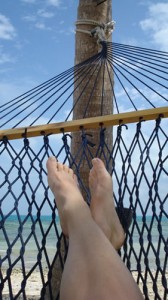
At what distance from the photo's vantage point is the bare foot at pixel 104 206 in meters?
1.60

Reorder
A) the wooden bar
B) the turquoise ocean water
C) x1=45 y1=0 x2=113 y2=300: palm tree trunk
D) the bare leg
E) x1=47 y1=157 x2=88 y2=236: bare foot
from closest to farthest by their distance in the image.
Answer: the bare leg
x1=47 y1=157 x2=88 y2=236: bare foot
the turquoise ocean water
the wooden bar
x1=45 y1=0 x2=113 y2=300: palm tree trunk

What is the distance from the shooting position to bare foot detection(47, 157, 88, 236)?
1486 millimetres

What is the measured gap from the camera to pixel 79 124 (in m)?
2.07

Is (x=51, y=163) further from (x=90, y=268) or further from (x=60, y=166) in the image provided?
(x=90, y=268)

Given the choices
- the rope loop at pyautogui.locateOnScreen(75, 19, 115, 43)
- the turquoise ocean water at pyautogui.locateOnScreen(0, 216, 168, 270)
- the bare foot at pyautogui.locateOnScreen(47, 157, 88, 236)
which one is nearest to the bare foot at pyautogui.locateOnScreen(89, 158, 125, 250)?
the bare foot at pyautogui.locateOnScreen(47, 157, 88, 236)

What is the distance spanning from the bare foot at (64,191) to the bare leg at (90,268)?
0.02m

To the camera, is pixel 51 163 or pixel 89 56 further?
pixel 89 56

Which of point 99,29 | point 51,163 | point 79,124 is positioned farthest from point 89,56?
point 51,163

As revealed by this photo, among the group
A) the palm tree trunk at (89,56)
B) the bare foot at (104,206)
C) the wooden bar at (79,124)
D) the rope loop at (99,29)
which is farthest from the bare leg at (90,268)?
the rope loop at (99,29)

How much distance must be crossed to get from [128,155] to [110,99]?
42.8 inches

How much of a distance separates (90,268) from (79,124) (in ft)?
3.06

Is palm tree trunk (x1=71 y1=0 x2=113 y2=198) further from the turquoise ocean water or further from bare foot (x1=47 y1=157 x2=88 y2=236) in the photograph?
bare foot (x1=47 y1=157 x2=88 y2=236)

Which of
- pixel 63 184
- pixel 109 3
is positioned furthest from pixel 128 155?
pixel 109 3

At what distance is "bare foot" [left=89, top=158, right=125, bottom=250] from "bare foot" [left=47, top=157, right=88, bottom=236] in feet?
0.26
